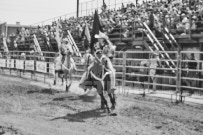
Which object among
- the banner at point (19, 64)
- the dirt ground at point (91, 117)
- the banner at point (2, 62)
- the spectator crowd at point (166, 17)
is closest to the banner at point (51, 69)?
the spectator crowd at point (166, 17)

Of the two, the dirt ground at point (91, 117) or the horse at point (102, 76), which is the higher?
the horse at point (102, 76)

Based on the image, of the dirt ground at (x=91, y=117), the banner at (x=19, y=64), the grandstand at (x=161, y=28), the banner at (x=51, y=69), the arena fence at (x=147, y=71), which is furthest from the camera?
the banner at (x=19, y=64)

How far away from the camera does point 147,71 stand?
15508mm

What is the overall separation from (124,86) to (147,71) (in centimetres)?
135

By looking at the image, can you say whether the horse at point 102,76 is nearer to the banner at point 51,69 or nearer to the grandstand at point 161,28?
the grandstand at point 161,28

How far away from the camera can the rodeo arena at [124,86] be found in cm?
855

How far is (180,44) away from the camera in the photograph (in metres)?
18.6

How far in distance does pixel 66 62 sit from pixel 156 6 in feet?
30.4

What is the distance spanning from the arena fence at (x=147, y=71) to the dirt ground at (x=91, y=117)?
1119 millimetres

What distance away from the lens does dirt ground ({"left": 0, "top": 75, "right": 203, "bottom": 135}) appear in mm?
7895

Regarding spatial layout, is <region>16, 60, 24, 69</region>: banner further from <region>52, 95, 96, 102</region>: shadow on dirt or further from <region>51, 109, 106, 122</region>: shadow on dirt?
<region>51, 109, 106, 122</region>: shadow on dirt

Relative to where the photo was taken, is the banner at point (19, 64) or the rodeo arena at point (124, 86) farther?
the banner at point (19, 64)

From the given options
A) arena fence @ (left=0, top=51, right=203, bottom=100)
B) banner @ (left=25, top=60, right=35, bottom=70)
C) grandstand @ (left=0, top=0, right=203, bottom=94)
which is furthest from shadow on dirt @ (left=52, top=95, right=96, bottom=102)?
banner @ (left=25, top=60, right=35, bottom=70)

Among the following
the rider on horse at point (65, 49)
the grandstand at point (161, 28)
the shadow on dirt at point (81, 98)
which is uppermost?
the grandstand at point (161, 28)
